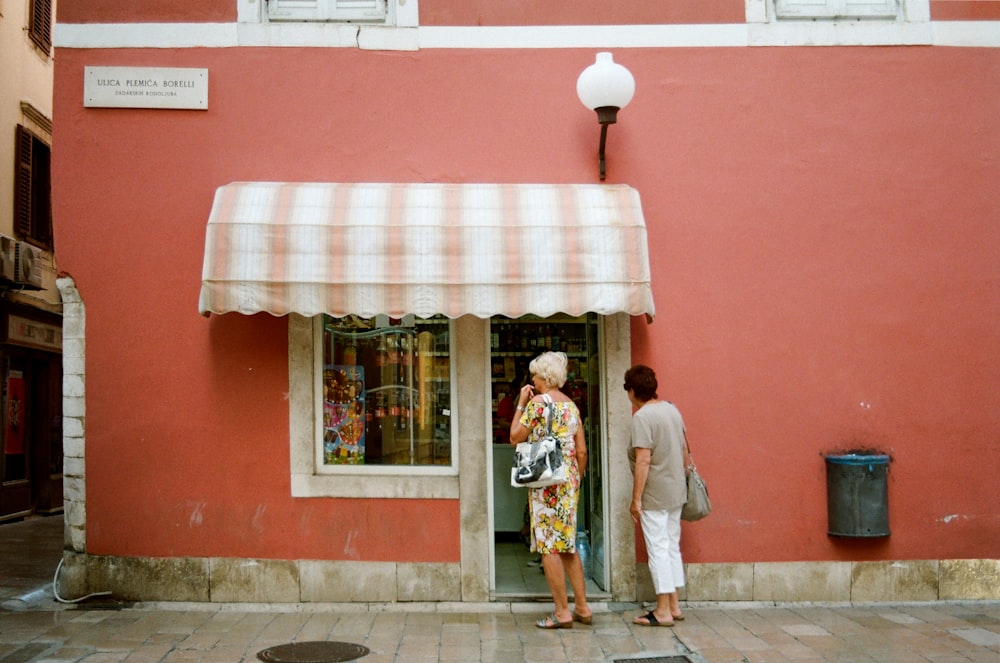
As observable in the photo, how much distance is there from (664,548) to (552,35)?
3934 millimetres

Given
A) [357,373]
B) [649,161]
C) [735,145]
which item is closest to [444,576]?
[357,373]

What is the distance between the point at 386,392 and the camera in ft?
24.2

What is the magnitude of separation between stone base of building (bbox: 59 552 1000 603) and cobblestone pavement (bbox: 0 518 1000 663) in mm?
90

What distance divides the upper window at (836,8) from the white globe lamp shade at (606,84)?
152 cm

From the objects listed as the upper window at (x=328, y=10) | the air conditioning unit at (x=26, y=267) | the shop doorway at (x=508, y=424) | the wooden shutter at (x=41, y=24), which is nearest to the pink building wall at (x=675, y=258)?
the upper window at (x=328, y=10)

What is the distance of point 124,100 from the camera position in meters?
7.12

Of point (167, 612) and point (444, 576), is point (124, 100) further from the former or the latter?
point (444, 576)

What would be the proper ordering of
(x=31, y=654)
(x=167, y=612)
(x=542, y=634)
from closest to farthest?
1. (x=31, y=654)
2. (x=542, y=634)
3. (x=167, y=612)

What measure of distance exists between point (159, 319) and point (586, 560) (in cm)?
400

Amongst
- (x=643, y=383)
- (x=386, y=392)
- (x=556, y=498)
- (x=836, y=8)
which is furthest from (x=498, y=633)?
(x=836, y=8)

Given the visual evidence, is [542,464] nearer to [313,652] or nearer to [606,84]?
[313,652]

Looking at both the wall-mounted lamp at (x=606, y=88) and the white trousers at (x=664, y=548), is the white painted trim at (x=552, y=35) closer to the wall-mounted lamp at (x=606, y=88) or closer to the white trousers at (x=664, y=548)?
the wall-mounted lamp at (x=606, y=88)

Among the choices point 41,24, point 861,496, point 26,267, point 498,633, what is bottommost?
point 498,633

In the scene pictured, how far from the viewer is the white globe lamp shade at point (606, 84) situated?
6.70 m
